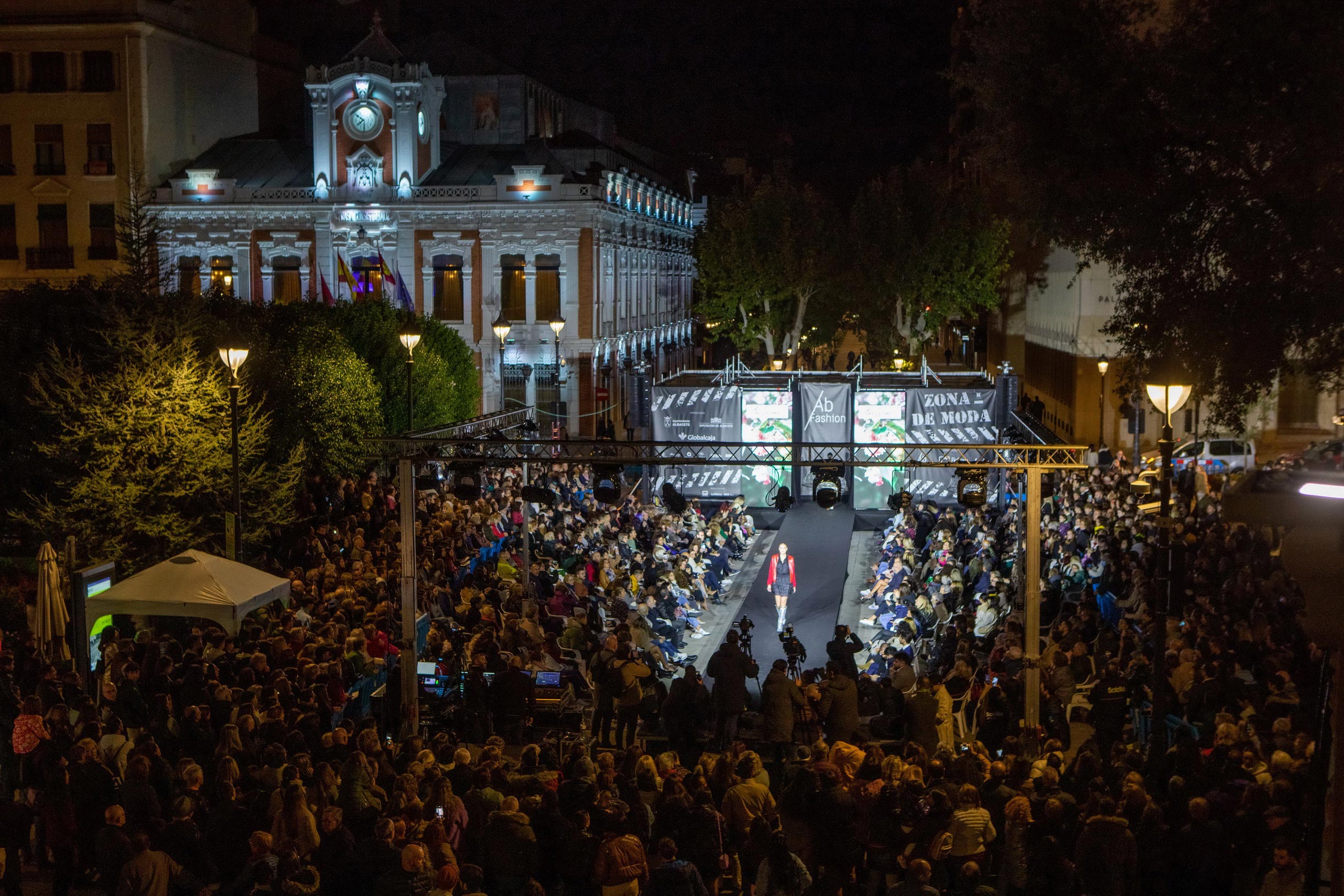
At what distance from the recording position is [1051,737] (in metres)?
11.2

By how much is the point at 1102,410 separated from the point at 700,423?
1422cm

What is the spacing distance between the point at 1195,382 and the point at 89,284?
17173 millimetres

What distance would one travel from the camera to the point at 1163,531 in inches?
483

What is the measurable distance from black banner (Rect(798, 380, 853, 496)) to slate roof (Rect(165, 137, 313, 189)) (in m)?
27.9

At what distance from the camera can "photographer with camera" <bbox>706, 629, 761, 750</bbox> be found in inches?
524

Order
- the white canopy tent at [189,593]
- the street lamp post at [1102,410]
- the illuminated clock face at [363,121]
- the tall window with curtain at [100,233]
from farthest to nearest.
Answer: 1. the tall window with curtain at [100,233]
2. the illuminated clock face at [363,121]
3. the street lamp post at [1102,410]
4. the white canopy tent at [189,593]

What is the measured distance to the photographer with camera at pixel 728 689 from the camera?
43.7 feet

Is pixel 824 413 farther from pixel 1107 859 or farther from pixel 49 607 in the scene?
pixel 1107 859

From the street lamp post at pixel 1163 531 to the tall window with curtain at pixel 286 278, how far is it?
127 ft

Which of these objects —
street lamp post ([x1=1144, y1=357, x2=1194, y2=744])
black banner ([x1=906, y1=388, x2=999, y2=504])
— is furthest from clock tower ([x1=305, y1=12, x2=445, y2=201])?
street lamp post ([x1=1144, y1=357, x2=1194, y2=744])

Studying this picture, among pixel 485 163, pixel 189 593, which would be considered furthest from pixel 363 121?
pixel 189 593

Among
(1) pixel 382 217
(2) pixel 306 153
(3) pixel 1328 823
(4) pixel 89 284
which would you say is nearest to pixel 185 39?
(2) pixel 306 153

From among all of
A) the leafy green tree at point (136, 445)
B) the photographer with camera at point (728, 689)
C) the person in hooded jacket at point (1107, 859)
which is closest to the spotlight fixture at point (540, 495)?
the photographer with camera at point (728, 689)

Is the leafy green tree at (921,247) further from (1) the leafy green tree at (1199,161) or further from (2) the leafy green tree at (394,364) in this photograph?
(1) the leafy green tree at (1199,161)
